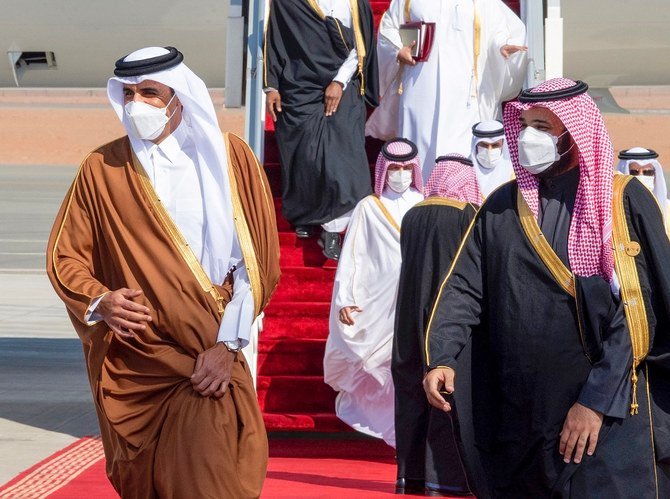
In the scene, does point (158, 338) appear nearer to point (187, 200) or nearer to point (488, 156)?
point (187, 200)

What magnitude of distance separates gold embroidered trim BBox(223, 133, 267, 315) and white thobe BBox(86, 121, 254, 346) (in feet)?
0.09

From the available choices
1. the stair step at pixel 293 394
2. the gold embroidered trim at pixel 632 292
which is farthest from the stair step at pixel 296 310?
the gold embroidered trim at pixel 632 292

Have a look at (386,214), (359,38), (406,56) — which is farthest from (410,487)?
(406,56)

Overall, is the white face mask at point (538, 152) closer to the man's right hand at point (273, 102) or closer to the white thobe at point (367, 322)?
the white thobe at point (367, 322)

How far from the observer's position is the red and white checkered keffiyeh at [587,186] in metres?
3.74

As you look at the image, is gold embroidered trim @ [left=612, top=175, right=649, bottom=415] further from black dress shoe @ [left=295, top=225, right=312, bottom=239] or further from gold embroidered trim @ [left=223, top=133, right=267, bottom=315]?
black dress shoe @ [left=295, top=225, right=312, bottom=239]

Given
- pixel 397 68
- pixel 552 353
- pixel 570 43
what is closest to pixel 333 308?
pixel 397 68

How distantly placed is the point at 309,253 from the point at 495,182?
48.0 inches

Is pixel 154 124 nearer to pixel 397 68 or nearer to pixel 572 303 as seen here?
pixel 572 303

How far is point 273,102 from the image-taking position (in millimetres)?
8516

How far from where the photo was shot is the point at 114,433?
4.44 meters

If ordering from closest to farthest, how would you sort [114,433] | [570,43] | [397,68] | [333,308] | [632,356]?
[632,356] < [114,433] < [333,308] < [397,68] < [570,43]

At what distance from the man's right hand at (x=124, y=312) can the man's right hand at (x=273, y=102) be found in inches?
172

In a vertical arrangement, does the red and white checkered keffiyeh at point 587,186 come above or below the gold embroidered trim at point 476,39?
above
